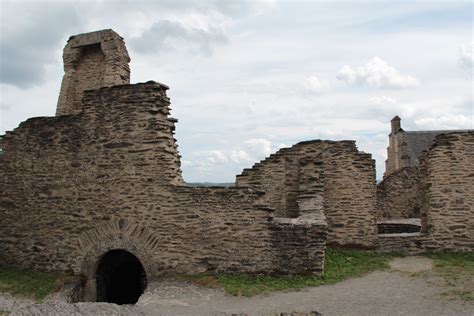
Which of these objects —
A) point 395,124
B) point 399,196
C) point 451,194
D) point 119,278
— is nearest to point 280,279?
point 119,278

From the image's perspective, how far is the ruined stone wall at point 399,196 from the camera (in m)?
19.2

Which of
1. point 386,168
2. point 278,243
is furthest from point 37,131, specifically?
point 386,168

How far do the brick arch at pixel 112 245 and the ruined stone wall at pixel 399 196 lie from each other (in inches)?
491

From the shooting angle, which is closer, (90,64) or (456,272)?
(456,272)

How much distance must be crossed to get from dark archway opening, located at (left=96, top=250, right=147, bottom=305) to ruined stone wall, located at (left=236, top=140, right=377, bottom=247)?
428 centimetres

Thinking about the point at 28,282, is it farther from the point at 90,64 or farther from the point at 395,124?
the point at 395,124

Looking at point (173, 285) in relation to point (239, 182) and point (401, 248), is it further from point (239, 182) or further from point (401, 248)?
point (401, 248)

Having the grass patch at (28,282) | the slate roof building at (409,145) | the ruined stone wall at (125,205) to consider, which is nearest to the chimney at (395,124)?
the slate roof building at (409,145)

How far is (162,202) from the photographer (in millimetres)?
10133

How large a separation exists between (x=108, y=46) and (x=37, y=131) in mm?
4496

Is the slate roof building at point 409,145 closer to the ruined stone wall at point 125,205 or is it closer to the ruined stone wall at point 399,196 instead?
the ruined stone wall at point 399,196

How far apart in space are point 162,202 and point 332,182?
18.5 feet

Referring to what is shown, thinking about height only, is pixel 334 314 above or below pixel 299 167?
below

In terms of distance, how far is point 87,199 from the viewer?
1080 cm
